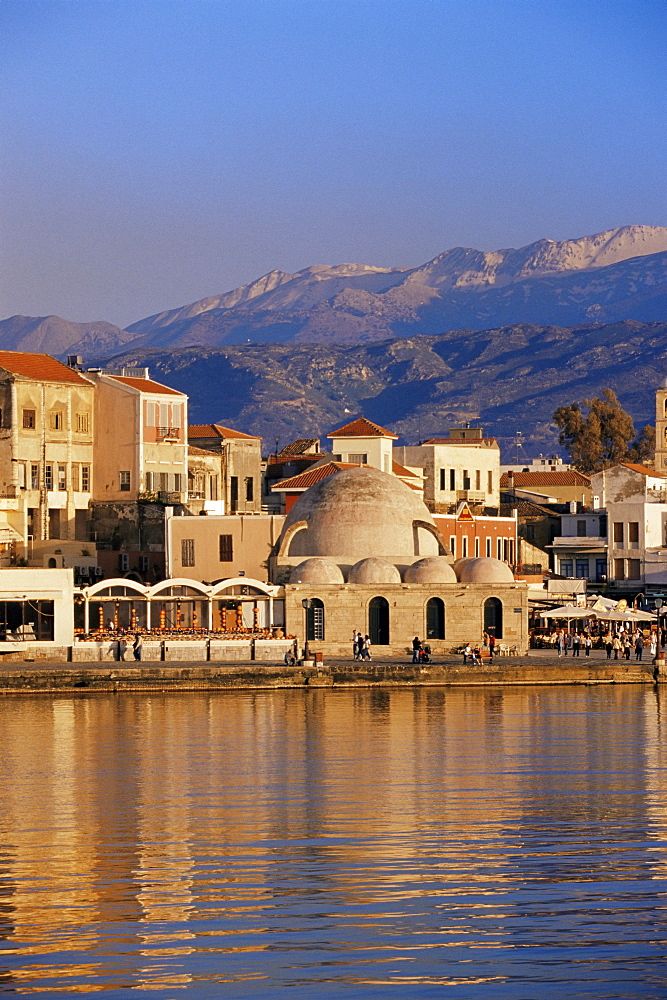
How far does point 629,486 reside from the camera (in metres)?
88.9

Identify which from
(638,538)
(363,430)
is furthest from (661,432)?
(363,430)

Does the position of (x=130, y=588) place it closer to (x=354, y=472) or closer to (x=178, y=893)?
(x=354, y=472)

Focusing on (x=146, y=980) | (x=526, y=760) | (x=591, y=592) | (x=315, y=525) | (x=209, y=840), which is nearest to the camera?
(x=146, y=980)

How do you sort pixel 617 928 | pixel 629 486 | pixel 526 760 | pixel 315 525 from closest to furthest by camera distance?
pixel 617 928 < pixel 526 760 < pixel 315 525 < pixel 629 486

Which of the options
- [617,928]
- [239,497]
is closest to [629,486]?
[239,497]

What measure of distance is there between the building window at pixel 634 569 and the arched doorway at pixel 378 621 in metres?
25.1

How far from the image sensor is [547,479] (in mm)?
108062

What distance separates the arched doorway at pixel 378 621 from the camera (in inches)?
2421

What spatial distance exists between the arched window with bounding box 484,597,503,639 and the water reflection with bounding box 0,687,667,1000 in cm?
1923

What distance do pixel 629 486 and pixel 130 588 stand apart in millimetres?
34625

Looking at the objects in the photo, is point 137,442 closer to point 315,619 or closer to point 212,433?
point 212,433

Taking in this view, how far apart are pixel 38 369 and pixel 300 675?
2486cm

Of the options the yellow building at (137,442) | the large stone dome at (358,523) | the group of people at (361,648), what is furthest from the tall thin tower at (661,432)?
the group of people at (361,648)

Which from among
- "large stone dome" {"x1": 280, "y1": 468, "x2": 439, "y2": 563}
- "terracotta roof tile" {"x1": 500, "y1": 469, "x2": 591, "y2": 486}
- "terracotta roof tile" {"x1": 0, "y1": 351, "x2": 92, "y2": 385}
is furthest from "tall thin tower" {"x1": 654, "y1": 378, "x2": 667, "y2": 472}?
"terracotta roof tile" {"x1": 0, "y1": 351, "x2": 92, "y2": 385}
